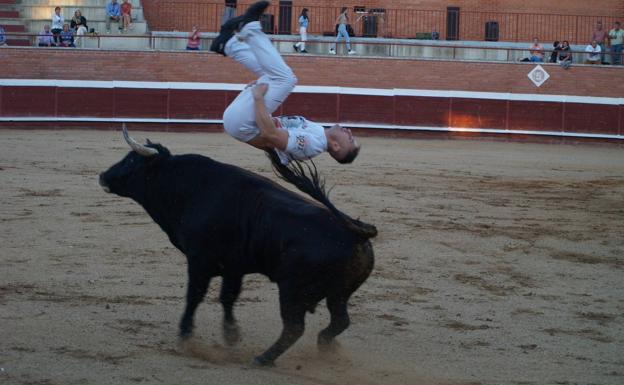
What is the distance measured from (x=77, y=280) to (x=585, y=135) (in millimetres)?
16515

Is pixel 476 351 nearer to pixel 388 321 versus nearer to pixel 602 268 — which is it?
pixel 388 321

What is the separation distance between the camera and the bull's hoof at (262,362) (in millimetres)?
4258

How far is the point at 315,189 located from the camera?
14.4 ft

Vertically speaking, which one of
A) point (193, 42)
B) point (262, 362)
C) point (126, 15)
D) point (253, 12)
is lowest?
point (262, 362)

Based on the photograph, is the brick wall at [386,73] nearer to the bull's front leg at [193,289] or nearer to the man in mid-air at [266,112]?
the man in mid-air at [266,112]

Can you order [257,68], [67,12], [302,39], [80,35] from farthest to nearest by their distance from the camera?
1. [67,12]
2. [302,39]
3. [80,35]
4. [257,68]

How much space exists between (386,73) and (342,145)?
55.0 feet

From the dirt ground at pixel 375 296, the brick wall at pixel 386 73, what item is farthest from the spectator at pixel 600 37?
the dirt ground at pixel 375 296

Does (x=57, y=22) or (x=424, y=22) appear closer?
(x=57, y=22)

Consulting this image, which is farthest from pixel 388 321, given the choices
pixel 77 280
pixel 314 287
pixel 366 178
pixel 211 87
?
pixel 211 87

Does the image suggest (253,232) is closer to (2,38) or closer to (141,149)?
(141,149)

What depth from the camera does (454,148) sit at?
18078mm

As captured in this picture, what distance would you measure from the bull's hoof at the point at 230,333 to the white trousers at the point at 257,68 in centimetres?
93

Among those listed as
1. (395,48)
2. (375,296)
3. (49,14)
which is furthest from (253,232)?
(49,14)
